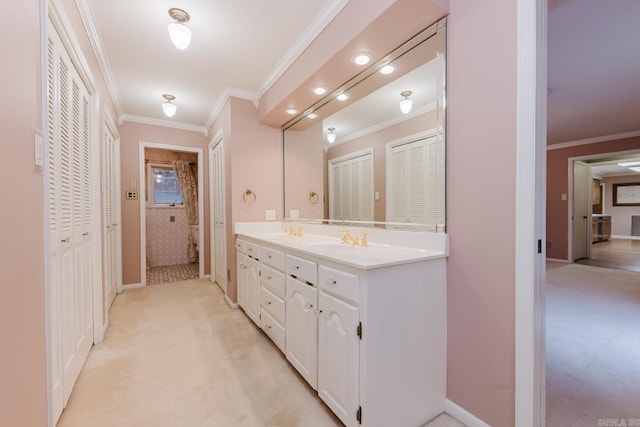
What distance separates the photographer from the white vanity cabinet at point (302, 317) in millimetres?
1582

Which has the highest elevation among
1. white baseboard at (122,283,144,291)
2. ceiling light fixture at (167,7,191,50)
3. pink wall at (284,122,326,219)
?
ceiling light fixture at (167,7,191,50)

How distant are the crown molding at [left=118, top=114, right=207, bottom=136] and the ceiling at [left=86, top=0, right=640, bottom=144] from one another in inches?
10.1

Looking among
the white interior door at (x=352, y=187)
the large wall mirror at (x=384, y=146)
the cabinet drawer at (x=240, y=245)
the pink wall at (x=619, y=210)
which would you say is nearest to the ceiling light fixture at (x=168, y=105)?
the large wall mirror at (x=384, y=146)

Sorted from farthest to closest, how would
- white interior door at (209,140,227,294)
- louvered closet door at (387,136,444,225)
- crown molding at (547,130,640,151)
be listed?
crown molding at (547,130,640,151) → white interior door at (209,140,227,294) → louvered closet door at (387,136,444,225)

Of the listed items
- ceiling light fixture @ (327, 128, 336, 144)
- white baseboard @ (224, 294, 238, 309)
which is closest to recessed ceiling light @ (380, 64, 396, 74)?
ceiling light fixture @ (327, 128, 336, 144)

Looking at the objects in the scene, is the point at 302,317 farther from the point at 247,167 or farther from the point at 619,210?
the point at 619,210

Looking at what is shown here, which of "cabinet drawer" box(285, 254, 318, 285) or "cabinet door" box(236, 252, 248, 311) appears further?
"cabinet door" box(236, 252, 248, 311)

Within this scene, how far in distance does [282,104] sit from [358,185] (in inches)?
45.6

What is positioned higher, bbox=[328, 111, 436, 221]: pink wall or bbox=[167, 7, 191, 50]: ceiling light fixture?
bbox=[167, 7, 191, 50]: ceiling light fixture

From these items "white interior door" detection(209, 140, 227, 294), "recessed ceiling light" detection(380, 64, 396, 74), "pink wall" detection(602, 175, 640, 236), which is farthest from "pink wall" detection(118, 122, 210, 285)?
"pink wall" detection(602, 175, 640, 236)

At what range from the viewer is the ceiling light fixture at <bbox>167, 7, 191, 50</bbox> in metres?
1.86

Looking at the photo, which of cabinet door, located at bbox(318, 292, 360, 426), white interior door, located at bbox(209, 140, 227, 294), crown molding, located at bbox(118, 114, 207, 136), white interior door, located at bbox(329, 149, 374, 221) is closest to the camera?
cabinet door, located at bbox(318, 292, 360, 426)

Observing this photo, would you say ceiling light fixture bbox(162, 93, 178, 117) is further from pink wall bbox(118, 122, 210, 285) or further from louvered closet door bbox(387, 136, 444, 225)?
louvered closet door bbox(387, 136, 444, 225)

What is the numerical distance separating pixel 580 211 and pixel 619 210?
22.2 ft
